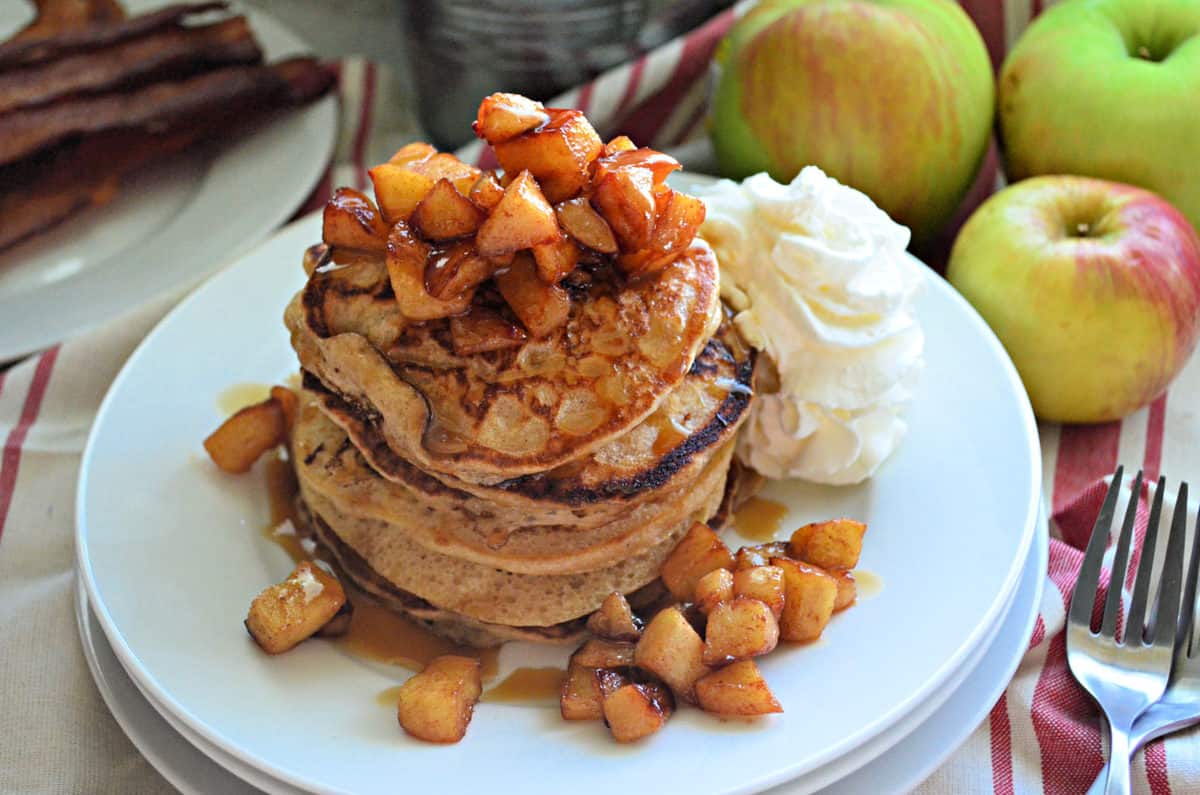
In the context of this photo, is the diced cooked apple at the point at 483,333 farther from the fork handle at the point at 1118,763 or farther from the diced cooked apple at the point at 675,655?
the fork handle at the point at 1118,763

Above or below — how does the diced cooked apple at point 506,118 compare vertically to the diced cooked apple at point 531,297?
above

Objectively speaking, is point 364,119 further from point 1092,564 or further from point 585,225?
point 1092,564

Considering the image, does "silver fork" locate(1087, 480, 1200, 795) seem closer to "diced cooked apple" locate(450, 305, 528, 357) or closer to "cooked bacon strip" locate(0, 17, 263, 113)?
"diced cooked apple" locate(450, 305, 528, 357)

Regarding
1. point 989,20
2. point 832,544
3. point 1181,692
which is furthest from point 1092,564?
point 989,20

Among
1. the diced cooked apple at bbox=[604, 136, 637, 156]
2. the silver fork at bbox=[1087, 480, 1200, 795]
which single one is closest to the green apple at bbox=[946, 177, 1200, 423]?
the silver fork at bbox=[1087, 480, 1200, 795]

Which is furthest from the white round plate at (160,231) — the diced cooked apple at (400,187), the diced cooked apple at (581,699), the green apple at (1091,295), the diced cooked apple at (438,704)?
the green apple at (1091,295)

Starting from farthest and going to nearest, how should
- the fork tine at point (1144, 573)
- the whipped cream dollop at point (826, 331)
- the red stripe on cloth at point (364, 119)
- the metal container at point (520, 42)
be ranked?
the red stripe on cloth at point (364, 119) < the metal container at point (520, 42) < the whipped cream dollop at point (826, 331) < the fork tine at point (1144, 573)

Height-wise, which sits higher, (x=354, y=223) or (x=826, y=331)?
(x=354, y=223)

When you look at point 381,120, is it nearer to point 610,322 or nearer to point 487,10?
point 487,10
